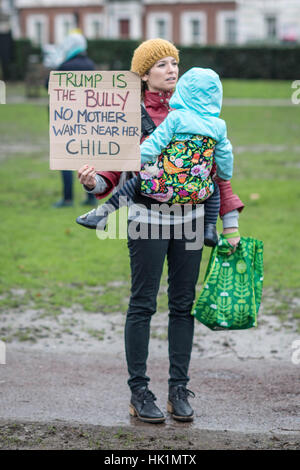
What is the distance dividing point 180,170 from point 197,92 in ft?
1.30

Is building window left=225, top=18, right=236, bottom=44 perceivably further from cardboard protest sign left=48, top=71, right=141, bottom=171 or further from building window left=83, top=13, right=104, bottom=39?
cardboard protest sign left=48, top=71, right=141, bottom=171

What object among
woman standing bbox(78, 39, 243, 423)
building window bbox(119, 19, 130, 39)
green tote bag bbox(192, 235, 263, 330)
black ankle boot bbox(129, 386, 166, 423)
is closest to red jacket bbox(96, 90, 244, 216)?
woman standing bbox(78, 39, 243, 423)

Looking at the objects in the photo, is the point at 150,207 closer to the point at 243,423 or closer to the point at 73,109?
the point at 73,109

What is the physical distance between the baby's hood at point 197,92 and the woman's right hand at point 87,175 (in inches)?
20.5

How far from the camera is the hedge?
37.9 metres

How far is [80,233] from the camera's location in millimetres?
8711

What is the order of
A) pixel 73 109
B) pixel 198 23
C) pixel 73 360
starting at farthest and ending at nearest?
pixel 198 23
pixel 73 360
pixel 73 109

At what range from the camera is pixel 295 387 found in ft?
15.4

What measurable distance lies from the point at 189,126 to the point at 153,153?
0.73 feet

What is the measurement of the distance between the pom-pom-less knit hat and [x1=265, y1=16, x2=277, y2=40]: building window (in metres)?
50.6

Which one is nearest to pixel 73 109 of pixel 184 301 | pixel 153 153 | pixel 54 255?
pixel 153 153

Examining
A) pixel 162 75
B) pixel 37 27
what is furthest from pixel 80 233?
pixel 37 27

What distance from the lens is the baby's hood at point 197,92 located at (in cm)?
385

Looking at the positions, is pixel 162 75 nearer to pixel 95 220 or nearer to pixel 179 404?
pixel 95 220
